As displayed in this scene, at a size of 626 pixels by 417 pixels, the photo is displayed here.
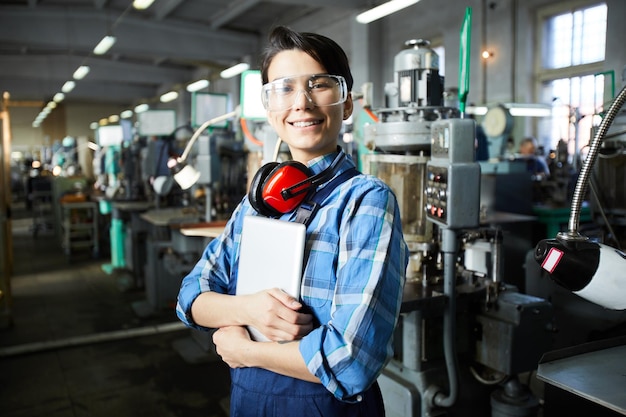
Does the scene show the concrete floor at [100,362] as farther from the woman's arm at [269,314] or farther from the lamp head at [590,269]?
the lamp head at [590,269]

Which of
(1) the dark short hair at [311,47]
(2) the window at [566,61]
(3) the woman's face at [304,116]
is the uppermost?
(2) the window at [566,61]

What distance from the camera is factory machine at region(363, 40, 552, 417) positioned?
1.64 meters

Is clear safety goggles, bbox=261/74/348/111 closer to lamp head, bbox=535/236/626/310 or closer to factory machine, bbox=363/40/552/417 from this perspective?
lamp head, bbox=535/236/626/310

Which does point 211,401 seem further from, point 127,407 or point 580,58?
point 580,58

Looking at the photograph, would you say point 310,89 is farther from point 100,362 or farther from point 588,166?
point 100,362

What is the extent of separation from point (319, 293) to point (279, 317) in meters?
0.08

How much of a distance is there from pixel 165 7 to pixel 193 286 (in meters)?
9.31

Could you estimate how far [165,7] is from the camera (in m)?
9.30

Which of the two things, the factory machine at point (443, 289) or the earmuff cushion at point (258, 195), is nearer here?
the earmuff cushion at point (258, 195)

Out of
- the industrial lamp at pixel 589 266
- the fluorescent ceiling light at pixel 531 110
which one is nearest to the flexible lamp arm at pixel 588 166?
the industrial lamp at pixel 589 266

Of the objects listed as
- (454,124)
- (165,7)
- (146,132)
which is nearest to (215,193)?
(146,132)

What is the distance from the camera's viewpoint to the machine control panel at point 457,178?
1.59m

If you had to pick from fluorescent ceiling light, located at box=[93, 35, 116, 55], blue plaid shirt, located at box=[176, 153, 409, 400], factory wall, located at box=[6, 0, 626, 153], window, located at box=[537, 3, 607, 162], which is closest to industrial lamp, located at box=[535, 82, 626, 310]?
blue plaid shirt, located at box=[176, 153, 409, 400]

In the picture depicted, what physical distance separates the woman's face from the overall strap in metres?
0.07
